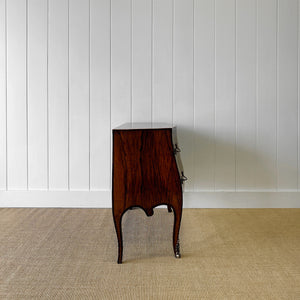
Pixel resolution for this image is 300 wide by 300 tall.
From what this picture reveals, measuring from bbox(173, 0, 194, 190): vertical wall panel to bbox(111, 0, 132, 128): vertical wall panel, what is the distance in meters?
0.37

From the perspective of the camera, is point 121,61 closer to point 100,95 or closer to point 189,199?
point 100,95

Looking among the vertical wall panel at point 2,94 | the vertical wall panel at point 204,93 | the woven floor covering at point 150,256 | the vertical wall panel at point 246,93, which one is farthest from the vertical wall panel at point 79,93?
the vertical wall panel at point 246,93

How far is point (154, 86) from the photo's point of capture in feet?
11.1

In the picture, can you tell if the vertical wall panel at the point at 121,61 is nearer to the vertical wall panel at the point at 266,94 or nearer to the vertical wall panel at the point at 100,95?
the vertical wall panel at the point at 100,95

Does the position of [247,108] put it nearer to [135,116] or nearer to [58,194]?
[135,116]

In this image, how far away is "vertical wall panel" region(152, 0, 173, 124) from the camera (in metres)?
3.35

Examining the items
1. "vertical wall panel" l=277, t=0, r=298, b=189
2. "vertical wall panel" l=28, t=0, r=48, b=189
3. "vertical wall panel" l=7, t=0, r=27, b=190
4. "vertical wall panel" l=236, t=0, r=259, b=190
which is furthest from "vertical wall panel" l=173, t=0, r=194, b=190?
"vertical wall panel" l=7, t=0, r=27, b=190

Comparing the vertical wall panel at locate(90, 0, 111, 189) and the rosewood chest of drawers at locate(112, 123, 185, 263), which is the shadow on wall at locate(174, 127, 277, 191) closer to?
the vertical wall panel at locate(90, 0, 111, 189)

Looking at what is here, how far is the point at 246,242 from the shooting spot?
2.50 metres

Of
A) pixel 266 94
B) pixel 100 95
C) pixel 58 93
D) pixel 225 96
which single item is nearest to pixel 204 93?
pixel 225 96

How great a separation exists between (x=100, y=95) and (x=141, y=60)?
42cm

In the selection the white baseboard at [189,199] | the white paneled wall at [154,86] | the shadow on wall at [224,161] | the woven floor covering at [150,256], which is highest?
the white paneled wall at [154,86]

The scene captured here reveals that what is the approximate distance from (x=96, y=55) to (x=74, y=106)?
0.43m

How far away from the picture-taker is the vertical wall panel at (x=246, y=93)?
335 centimetres
